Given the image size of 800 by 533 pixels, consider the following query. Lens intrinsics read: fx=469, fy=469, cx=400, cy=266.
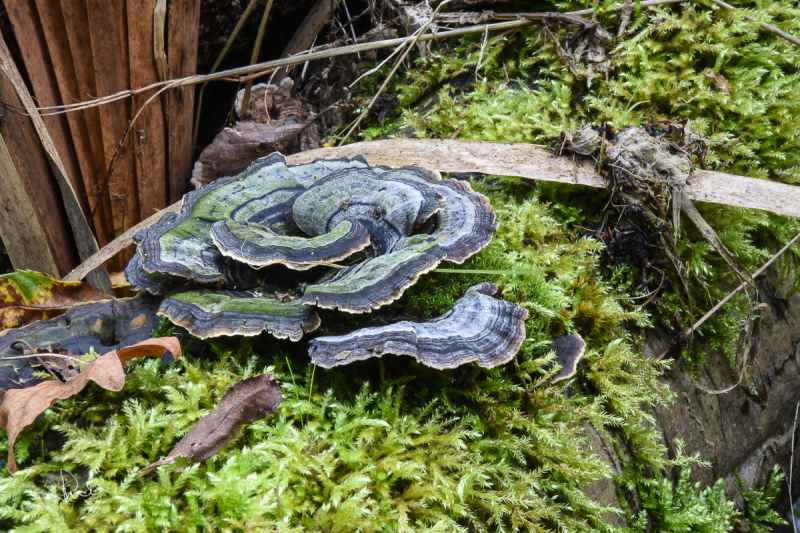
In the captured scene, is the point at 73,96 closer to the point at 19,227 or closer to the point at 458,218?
the point at 19,227

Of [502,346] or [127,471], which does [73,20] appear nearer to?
[127,471]

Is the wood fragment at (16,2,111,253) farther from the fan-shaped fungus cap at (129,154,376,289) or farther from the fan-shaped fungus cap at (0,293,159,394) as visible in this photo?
the fan-shaped fungus cap at (0,293,159,394)

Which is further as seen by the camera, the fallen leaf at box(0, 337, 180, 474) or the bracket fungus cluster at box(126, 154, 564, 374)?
the bracket fungus cluster at box(126, 154, 564, 374)

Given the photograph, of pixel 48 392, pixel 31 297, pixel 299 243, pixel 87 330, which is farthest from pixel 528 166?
pixel 31 297

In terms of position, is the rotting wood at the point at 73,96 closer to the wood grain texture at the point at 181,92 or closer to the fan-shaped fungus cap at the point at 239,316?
the wood grain texture at the point at 181,92

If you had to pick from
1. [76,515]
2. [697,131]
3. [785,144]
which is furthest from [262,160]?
[785,144]

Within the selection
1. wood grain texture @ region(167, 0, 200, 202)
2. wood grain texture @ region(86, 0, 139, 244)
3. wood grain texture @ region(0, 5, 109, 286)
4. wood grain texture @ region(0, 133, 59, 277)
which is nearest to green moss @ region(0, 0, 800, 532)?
wood grain texture @ region(0, 5, 109, 286)
